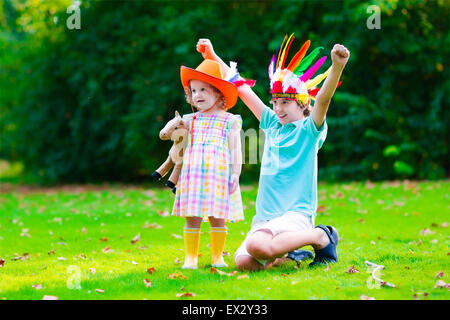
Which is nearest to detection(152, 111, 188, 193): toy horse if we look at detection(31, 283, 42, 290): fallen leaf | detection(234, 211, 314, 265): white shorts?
detection(234, 211, 314, 265): white shorts

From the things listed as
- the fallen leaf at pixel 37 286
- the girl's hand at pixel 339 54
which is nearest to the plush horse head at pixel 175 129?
Answer: the girl's hand at pixel 339 54

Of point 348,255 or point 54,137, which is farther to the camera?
point 54,137

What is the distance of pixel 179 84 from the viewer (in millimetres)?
13281

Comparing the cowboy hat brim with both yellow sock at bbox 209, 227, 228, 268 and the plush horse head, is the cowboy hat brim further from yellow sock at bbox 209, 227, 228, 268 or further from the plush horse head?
yellow sock at bbox 209, 227, 228, 268

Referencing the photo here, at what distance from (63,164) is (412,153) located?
28.3ft

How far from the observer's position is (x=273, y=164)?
4371 millimetres

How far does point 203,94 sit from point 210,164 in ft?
1.78

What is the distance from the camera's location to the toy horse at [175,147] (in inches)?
169

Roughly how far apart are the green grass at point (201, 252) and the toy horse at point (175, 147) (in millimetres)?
719

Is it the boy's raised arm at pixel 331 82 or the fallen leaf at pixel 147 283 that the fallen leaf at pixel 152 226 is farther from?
the boy's raised arm at pixel 331 82

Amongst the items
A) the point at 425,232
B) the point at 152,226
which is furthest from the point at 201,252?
the point at 425,232

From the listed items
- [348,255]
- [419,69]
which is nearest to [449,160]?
[419,69]

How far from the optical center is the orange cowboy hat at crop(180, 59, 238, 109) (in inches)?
169
